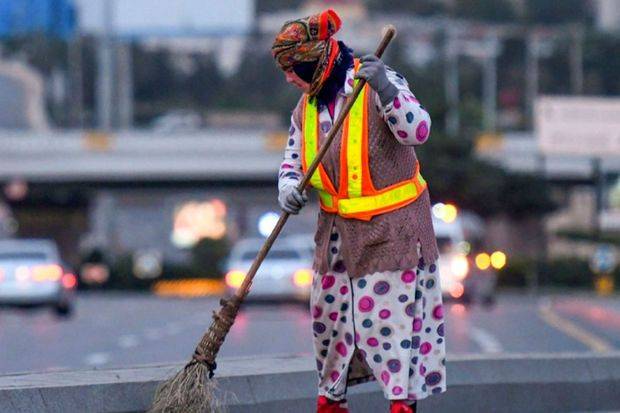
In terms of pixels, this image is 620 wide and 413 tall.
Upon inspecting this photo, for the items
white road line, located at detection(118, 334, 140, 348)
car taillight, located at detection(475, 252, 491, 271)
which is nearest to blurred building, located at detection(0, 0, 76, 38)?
car taillight, located at detection(475, 252, 491, 271)

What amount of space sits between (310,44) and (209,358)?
1.31 meters

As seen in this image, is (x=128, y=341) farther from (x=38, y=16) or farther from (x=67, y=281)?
(x=38, y=16)

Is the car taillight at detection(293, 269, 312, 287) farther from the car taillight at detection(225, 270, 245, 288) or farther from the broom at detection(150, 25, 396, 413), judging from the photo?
the broom at detection(150, 25, 396, 413)

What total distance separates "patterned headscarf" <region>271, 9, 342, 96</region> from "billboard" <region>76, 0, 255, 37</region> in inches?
2205

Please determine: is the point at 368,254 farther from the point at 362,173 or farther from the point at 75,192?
the point at 75,192

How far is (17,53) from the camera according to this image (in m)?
92.8

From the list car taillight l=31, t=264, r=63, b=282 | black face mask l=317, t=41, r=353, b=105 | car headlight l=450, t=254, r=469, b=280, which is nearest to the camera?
black face mask l=317, t=41, r=353, b=105

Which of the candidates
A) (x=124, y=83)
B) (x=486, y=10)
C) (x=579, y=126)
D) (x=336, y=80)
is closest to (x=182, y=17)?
(x=124, y=83)

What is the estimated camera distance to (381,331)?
653 cm

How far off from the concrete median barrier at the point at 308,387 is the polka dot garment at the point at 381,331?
0.60 m

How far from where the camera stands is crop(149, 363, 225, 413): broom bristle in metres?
6.51

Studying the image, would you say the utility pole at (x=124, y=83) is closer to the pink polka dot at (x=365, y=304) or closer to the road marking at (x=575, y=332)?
the road marking at (x=575, y=332)

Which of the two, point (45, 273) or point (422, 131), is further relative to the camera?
point (45, 273)

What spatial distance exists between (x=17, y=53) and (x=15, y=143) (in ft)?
125
